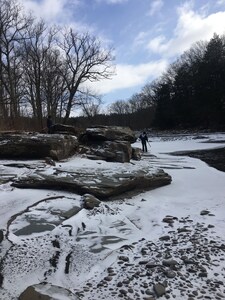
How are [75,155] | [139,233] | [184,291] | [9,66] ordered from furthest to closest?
[9,66], [75,155], [139,233], [184,291]

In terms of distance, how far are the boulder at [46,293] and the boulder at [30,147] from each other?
7.88m

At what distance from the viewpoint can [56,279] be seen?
5062 mm

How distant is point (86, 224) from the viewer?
6961 millimetres

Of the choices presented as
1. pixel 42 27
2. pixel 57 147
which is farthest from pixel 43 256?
pixel 42 27

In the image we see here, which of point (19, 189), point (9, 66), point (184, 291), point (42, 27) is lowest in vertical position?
point (184, 291)

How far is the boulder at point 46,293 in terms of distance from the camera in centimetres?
447

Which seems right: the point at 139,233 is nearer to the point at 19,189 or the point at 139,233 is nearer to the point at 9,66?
the point at 19,189

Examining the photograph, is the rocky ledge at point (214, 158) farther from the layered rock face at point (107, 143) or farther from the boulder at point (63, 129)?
the boulder at point (63, 129)

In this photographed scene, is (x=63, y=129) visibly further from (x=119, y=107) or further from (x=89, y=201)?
(x=119, y=107)

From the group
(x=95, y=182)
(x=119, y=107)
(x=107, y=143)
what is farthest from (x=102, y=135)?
(x=119, y=107)

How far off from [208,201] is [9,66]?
91.4 ft

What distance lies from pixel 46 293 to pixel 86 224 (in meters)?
2.48

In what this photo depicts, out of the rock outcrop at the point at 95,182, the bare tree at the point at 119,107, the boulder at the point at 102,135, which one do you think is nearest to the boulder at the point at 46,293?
the rock outcrop at the point at 95,182

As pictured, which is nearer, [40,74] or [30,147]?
[30,147]
